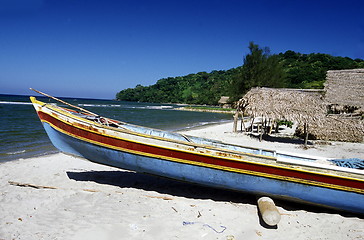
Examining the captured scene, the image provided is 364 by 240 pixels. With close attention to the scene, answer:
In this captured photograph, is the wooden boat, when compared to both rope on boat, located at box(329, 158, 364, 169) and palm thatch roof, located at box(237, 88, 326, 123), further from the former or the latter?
palm thatch roof, located at box(237, 88, 326, 123)

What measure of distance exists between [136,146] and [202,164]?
1271 mm

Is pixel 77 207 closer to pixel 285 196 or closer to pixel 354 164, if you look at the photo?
pixel 285 196

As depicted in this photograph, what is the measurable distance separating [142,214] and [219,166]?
1561 millimetres

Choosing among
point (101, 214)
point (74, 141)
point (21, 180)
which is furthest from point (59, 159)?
point (101, 214)

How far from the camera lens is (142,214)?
3926 mm

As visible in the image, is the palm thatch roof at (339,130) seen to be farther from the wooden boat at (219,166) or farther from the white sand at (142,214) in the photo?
the white sand at (142,214)

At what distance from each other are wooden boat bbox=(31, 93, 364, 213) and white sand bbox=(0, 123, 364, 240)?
0.41 meters

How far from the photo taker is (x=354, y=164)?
4637mm

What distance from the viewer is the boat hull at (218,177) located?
Result: 3891 millimetres

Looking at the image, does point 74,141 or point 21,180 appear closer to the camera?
point 74,141

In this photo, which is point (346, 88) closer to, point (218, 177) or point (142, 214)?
point (218, 177)

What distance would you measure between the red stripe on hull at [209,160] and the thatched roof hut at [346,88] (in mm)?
10490

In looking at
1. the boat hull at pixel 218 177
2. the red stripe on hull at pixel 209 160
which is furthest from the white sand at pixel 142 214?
the red stripe on hull at pixel 209 160

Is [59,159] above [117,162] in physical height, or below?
below
